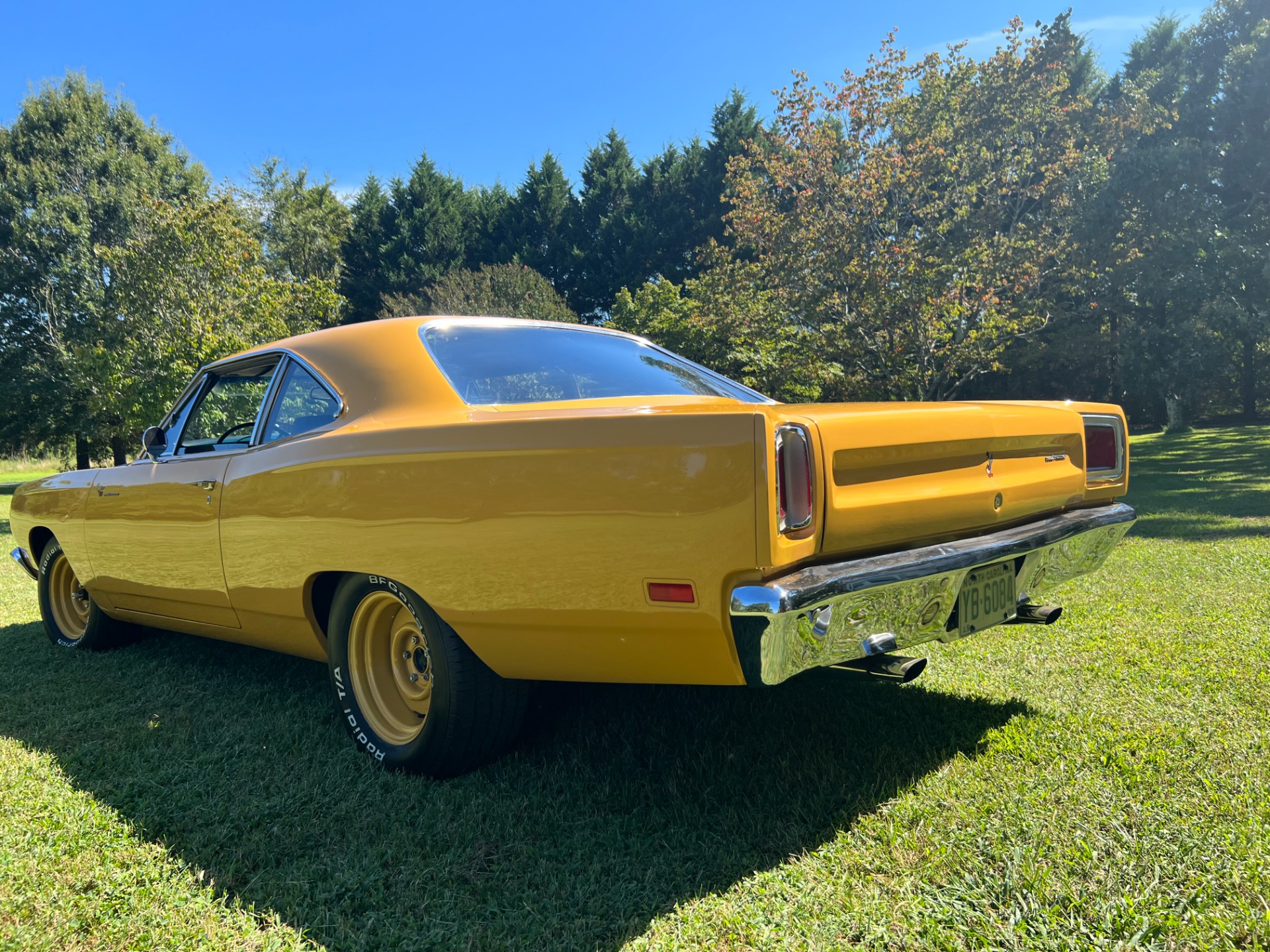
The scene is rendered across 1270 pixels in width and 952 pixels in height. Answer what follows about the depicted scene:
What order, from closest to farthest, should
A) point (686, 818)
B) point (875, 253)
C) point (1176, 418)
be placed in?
point (686, 818)
point (875, 253)
point (1176, 418)

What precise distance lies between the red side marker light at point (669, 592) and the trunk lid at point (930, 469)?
371mm

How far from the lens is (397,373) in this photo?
9.37ft

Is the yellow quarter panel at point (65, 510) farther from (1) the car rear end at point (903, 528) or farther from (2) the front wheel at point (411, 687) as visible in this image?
(1) the car rear end at point (903, 528)

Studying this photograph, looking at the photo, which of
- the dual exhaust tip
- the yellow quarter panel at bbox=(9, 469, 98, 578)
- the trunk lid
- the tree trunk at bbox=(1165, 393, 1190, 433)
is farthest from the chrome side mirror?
the tree trunk at bbox=(1165, 393, 1190, 433)

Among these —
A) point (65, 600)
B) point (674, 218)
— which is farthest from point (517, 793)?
point (674, 218)

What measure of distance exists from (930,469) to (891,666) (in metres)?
0.58

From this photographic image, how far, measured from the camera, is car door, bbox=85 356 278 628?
3.39 meters

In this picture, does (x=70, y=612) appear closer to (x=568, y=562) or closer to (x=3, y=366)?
(x=568, y=562)

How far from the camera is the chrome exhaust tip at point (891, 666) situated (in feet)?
7.86

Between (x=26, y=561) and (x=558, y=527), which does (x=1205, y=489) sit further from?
(x=26, y=561)

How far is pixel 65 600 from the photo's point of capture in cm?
493

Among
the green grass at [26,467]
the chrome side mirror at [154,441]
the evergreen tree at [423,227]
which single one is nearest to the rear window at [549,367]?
the chrome side mirror at [154,441]

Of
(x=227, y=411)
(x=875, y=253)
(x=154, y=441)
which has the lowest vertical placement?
(x=154, y=441)

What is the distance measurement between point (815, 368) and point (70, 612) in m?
11.0
